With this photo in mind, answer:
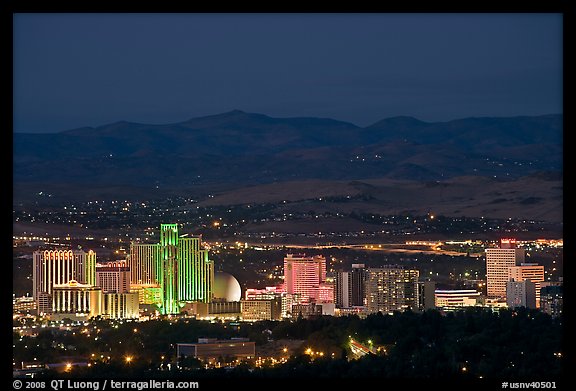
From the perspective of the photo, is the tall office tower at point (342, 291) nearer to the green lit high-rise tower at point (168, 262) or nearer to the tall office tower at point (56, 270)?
the green lit high-rise tower at point (168, 262)

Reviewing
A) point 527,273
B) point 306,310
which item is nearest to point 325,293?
point 306,310

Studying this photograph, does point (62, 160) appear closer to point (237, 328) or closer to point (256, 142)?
point (256, 142)

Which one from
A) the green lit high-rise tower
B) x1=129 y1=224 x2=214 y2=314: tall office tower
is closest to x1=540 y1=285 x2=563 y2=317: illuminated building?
x1=129 y1=224 x2=214 y2=314: tall office tower

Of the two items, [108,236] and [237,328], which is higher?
[108,236]

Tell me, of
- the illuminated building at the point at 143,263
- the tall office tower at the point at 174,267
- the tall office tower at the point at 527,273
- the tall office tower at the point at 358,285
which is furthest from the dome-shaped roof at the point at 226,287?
the tall office tower at the point at 527,273

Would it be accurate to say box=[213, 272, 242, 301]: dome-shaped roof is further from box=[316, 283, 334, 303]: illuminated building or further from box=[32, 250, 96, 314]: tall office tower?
box=[32, 250, 96, 314]: tall office tower

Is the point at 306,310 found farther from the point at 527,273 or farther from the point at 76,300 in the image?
the point at 76,300
